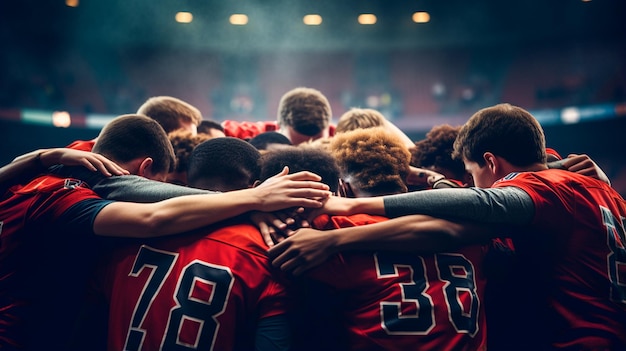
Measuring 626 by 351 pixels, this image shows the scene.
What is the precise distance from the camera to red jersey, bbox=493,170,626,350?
1.75m

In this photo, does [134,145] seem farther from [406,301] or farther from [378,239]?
[406,301]

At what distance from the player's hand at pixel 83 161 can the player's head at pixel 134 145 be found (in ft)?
0.21

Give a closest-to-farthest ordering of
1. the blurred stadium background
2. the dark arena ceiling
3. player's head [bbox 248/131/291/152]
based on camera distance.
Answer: player's head [bbox 248/131/291/152], the dark arena ceiling, the blurred stadium background

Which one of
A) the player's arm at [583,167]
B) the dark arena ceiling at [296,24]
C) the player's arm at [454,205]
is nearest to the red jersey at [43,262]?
the player's arm at [454,205]

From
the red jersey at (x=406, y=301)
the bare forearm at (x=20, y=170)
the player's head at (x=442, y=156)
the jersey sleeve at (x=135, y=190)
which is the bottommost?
the red jersey at (x=406, y=301)

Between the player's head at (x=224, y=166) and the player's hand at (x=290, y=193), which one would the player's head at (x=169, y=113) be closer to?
the player's head at (x=224, y=166)

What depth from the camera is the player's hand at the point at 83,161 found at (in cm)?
195

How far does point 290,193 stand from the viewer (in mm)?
1678

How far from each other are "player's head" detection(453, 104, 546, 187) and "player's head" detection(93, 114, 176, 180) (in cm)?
162

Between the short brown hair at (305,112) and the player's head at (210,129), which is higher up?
the short brown hair at (305,112)

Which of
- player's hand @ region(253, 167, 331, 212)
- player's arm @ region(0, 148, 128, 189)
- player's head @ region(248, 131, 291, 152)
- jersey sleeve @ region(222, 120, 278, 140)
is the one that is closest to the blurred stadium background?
jersey sleeve @ region(222, 120, 278, 140)

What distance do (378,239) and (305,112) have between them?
7.26ft

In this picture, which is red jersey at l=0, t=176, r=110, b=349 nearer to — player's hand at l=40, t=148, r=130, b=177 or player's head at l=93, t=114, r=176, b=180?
player's hand at l=40, t=148, r=130, b=177

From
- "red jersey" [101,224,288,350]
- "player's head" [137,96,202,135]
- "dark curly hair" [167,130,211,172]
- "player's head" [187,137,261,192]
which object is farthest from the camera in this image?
"player's head" [137,96,202,135]
